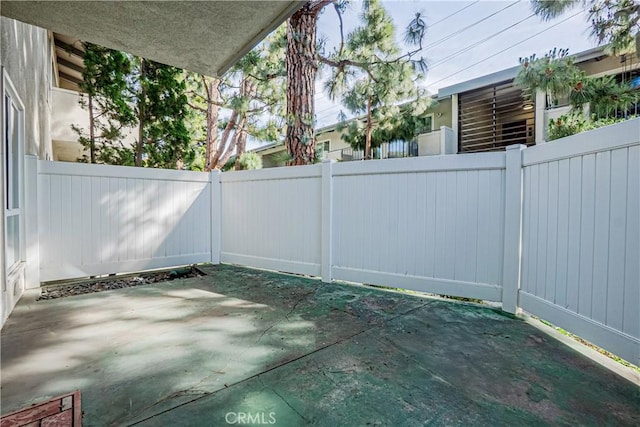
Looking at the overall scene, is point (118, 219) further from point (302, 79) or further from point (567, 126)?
point (567, 126)

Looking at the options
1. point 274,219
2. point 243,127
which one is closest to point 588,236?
point 274,219

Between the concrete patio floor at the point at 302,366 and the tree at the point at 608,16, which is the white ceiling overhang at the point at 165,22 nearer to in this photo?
the concrete patio floor at the point at 302,366

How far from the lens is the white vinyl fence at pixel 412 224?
81.0 inches

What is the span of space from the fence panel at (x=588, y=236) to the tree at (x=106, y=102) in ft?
20.6

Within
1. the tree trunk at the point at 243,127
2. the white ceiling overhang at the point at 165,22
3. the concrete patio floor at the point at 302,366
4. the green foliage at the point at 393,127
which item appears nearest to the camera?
Answer: the concrete patio floor at the point at 302,366

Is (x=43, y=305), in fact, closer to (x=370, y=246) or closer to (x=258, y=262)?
(x=258, y=262)

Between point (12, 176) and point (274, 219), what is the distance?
2927 mm

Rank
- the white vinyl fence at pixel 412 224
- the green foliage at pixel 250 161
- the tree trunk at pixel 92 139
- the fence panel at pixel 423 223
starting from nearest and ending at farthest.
A: the white vinyl fence at pixel 412 224
the fence panel at pixel 423 223
the tree trunk at pixel 92 139
the green foliage at pixel 250 161

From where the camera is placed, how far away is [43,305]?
3133 millimetres

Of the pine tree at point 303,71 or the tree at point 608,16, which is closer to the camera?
the tree at point 608,16

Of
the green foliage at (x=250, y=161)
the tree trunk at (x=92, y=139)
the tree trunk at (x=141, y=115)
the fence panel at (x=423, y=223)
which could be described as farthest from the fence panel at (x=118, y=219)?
the fence panel at (x=423, y=223)

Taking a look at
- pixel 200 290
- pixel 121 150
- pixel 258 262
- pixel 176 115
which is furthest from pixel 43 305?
pixel 176 115

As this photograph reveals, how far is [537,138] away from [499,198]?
5720 millimetres

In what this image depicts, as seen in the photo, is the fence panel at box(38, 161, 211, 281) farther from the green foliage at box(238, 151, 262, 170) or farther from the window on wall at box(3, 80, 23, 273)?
the green foliage at box(238, 151, 262, 170)
